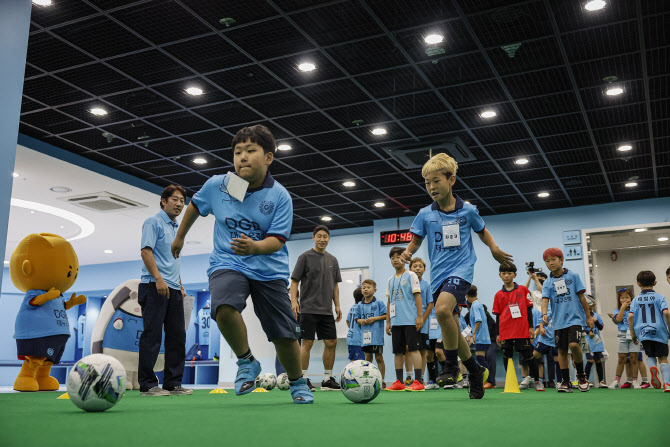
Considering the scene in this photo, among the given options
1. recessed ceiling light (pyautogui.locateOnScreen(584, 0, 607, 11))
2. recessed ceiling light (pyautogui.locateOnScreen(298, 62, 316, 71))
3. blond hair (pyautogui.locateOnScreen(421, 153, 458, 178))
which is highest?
recessed ceiling light (pyautogui.locateOnScreen(298, 62, 316, 71))

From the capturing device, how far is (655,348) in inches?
279

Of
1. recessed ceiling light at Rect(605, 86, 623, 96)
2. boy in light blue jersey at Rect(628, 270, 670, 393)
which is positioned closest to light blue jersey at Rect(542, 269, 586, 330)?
boy in light blue jersey at Rect(628, 270, 670, 393)

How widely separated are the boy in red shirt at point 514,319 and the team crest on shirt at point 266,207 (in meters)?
5.03

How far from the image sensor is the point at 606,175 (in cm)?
1091

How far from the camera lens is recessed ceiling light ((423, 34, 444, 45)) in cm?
643

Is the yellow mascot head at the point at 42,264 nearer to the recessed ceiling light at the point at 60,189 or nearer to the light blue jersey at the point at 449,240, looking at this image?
the light blue jersey at the point at 449,240

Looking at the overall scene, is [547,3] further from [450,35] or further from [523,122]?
[523,122]

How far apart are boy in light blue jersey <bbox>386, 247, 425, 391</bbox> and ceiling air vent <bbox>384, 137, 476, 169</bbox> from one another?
8.08 feet

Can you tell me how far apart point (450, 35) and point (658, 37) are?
233cm

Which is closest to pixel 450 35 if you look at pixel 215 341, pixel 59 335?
pixel 59 335

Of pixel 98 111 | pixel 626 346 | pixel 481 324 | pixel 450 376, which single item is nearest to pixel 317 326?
pixel 450 376

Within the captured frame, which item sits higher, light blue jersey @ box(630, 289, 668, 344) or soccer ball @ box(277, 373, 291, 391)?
light blue jersey @ box(630, 289, 668, 344)

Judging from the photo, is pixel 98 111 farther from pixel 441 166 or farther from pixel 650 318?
pixel 650 318

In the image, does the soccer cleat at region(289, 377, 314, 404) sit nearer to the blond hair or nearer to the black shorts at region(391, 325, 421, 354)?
the blond hair
